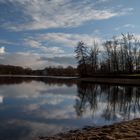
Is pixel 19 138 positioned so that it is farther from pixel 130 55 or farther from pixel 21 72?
pixel 21 72

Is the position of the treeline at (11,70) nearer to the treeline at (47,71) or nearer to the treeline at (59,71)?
the treeline at (47,71)

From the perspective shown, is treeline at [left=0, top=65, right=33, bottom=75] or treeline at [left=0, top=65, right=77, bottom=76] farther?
treeline at [left=0, top=65, right=33, bottom=75]

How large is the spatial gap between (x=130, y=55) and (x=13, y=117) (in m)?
64.1

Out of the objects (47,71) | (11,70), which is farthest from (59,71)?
(11,70)

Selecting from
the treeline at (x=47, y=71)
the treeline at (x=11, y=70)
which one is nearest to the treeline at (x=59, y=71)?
the treeline at (x=47, y=71)

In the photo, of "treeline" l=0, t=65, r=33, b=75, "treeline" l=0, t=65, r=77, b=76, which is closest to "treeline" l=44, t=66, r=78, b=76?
"treeline" l=0, t=65, r=77, b=76

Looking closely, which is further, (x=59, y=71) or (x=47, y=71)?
(x=47, y=71)

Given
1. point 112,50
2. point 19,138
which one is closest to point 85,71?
point 112,50

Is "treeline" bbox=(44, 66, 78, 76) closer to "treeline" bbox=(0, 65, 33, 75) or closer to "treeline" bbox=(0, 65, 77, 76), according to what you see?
"treeline" bbox=(0, 65, 77, 76)

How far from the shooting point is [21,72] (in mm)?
186875

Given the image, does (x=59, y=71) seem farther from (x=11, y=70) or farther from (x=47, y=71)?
(x=11, y=70)

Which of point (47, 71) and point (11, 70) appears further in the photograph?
point (47, 71)

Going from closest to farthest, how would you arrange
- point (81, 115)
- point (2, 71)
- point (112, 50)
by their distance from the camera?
point (81, 115), point (112, 50), point (2, 71)

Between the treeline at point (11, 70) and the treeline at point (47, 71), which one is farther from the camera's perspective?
the treeline at point (11, 70)
